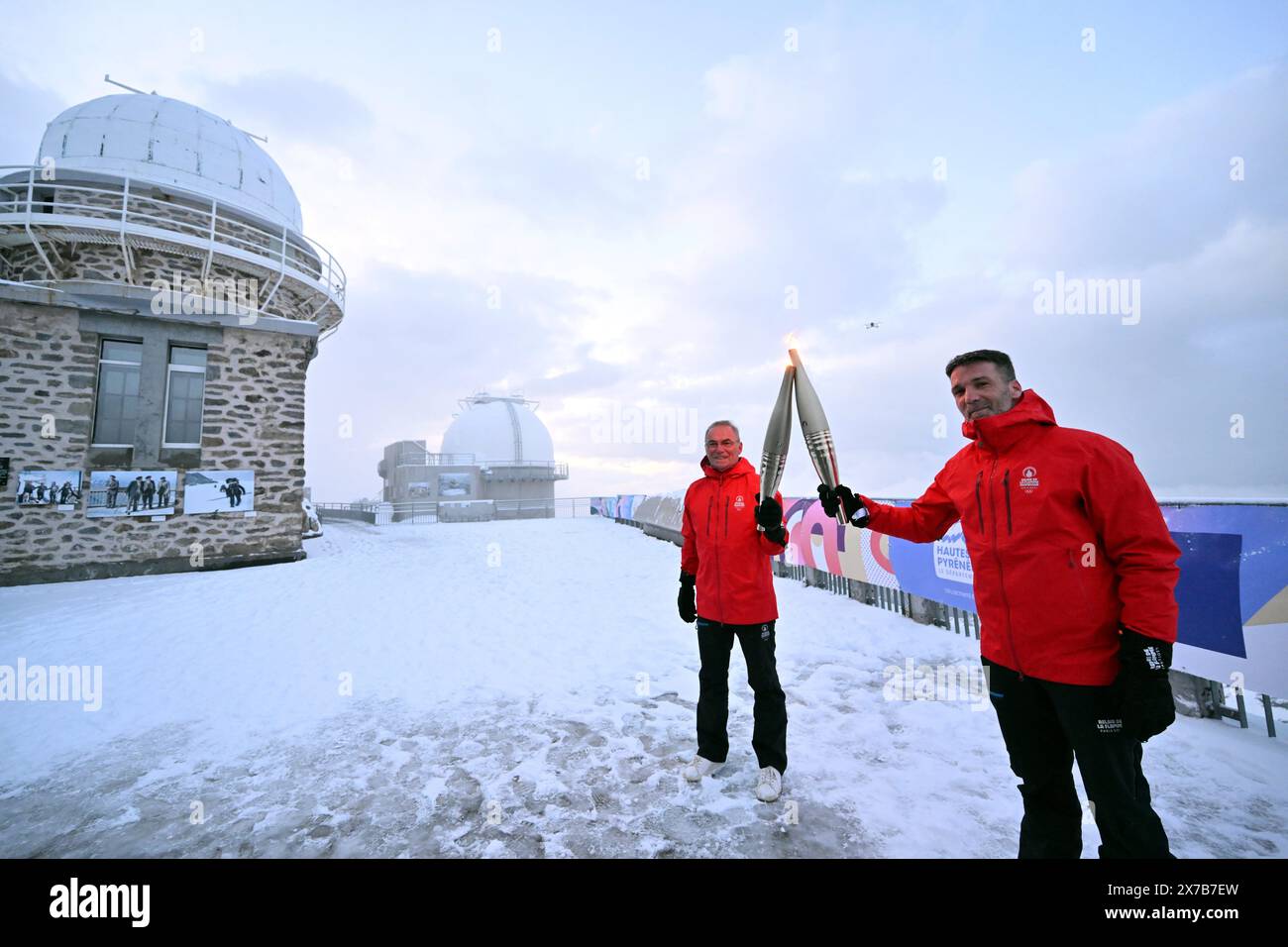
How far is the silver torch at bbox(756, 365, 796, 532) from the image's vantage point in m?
3.52

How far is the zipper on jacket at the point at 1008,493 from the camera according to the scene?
222 centimetres

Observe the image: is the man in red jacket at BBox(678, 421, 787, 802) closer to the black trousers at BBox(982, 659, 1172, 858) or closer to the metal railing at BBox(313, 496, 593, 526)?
the black trousers at BBox(982, 659, 1172, 858)

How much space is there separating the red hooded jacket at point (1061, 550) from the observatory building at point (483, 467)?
3143cm

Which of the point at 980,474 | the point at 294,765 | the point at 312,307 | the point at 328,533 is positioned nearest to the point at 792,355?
the point at 980,474

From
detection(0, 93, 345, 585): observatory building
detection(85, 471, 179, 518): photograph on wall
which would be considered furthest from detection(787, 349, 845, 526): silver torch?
detection(85, 471, 179, 518): photograph on wall

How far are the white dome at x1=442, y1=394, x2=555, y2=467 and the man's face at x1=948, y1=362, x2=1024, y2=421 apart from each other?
131ft

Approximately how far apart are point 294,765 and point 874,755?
14.4ft

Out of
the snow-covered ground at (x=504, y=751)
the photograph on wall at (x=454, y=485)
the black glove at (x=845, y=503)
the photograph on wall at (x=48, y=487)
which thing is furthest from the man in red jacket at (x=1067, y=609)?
the photograph on wall at (x=454, y=485)

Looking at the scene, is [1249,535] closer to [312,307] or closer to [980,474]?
[980,474]

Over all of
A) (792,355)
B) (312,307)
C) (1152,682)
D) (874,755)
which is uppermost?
(312,307)

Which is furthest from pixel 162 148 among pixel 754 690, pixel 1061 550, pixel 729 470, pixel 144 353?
pixel 1061 550

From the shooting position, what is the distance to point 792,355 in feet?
12.3

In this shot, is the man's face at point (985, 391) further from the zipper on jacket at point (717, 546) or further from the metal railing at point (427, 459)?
the metal railing at point (427, 459)

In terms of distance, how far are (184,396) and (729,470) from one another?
15.0 meters
